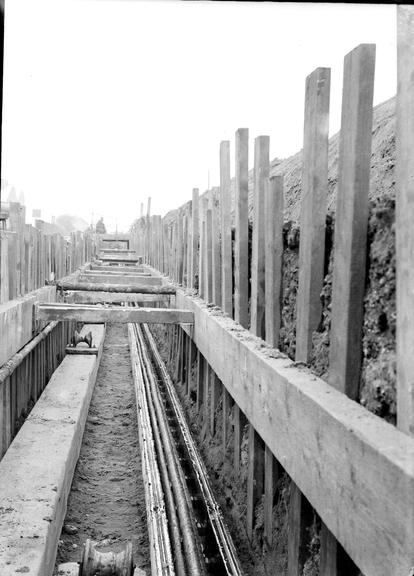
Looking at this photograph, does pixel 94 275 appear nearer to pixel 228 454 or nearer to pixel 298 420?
pixel 228 454

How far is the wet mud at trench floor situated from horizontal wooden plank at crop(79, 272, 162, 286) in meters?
2.17

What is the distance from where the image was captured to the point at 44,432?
5.97m

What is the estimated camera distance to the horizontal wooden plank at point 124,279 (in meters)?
10.9

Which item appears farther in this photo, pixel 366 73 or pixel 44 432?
pixel 44 432

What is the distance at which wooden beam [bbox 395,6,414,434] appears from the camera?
1.90 metres

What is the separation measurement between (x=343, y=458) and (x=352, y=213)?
38.8 inches

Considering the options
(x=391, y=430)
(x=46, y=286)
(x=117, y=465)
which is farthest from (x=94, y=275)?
(x=391, y=430)

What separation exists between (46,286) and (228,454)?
3794mm

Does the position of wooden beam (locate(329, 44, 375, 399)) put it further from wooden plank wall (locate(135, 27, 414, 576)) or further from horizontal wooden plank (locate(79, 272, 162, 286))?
horizontal wooden plank (locate(79, 272, 162, 286))

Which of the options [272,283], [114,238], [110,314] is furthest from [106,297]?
[114,238]

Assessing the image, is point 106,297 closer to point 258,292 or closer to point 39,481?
point 39,481

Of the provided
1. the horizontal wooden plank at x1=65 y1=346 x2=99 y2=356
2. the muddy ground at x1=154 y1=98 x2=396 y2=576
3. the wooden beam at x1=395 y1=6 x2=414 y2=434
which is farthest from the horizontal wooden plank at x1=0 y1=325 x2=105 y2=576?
the horizontal wooden plank at x1=65 y1=346 x2=99 y2=356

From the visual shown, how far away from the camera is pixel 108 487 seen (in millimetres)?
6195

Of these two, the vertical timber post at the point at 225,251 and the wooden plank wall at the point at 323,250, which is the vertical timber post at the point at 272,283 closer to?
the wooden plank wall at the point at 323,250
